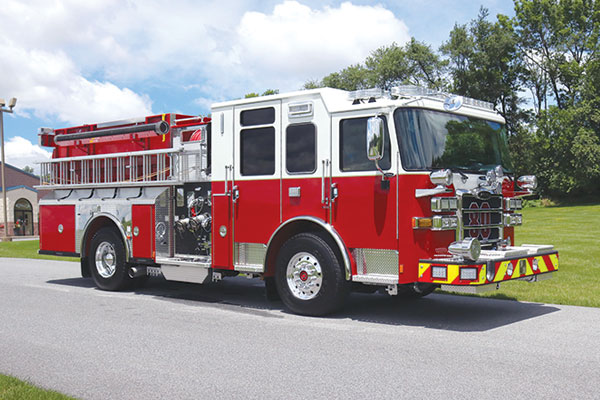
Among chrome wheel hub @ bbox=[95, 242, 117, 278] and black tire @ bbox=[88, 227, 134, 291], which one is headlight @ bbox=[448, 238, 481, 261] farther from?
chrome wheel hub @ bbox=[95, 242, 117, 278]

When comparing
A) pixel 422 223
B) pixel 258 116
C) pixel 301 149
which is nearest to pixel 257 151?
pixel 258 116

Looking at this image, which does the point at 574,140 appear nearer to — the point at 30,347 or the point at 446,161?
the point at 446,161

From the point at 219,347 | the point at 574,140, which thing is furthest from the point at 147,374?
the point at 574,140

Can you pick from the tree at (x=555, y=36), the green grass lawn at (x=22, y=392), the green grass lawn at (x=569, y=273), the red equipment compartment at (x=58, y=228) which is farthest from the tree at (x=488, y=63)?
the green grass lawn at (x=22, y=392)

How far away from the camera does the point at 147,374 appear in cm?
546

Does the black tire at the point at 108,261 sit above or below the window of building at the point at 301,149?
below

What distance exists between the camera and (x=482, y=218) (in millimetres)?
7980

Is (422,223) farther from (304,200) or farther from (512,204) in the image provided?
(512,204)

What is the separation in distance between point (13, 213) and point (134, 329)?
1820 inches

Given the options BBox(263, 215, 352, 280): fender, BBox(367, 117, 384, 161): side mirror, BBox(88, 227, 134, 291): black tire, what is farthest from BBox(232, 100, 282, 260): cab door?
BBox(88, 227, 134, 291): black tire

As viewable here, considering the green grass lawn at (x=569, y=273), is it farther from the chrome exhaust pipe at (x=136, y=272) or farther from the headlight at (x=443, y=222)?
the chrome exhaust pipe at (x=136, y=272)

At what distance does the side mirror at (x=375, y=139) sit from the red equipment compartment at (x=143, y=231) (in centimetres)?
444

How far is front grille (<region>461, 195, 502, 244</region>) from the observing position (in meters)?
7.72

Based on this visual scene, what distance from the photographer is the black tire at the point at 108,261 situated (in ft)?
35.4
